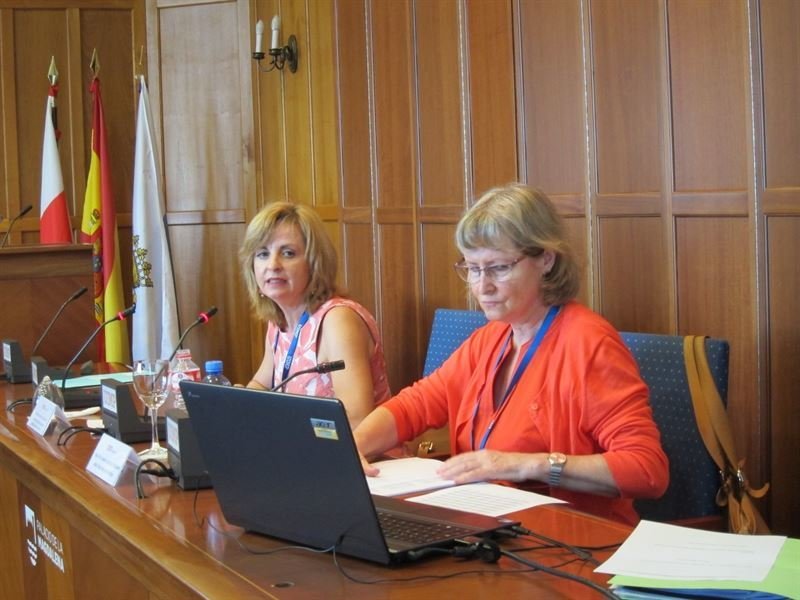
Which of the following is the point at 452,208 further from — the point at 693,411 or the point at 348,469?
the point at 348,469

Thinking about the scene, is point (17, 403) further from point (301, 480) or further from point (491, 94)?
point (301, 480)

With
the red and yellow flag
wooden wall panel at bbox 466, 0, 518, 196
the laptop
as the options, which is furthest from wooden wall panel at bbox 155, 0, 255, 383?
the laptop

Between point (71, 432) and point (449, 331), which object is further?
point (449, 331)

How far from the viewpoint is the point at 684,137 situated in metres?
2.95

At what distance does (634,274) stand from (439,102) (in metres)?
1.29

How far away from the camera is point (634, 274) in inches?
124

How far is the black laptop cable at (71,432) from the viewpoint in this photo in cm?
262

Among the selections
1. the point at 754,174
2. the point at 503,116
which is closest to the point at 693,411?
the point at 754,174

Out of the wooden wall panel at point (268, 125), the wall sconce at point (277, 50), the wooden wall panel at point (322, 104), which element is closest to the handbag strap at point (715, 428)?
the wooden wall panel at point (322, 104)

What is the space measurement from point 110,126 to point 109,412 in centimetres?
440

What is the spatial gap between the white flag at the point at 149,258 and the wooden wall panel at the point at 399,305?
2.03 metres

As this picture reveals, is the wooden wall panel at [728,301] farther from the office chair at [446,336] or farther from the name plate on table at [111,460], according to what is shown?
the name plate on table at [111,460]

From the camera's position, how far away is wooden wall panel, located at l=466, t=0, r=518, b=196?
371 centimetres

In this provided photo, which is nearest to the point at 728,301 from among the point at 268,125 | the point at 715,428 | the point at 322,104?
the point at 715,428
